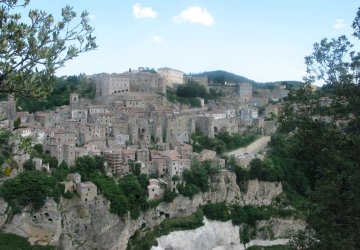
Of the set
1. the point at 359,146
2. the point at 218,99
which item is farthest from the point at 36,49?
the point at 218,99

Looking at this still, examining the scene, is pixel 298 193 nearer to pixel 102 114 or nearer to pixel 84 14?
pixel 102 114

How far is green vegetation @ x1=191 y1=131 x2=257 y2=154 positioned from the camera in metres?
37.5

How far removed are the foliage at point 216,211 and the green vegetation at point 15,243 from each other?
10.6 m

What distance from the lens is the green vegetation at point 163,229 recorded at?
27.2m

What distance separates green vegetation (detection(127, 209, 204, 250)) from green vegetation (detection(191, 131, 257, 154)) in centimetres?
729

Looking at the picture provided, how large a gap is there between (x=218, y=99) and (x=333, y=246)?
46.1 m

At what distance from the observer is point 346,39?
9047 millimetres

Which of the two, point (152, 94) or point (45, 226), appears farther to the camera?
point (152, 94)

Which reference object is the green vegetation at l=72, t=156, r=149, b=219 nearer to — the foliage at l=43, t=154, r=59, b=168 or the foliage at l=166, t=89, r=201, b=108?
the foliage at l=43, t=154, r=59, b=168

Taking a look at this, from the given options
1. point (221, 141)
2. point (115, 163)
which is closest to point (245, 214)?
point (221, 141)

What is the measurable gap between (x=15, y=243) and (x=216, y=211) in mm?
12867

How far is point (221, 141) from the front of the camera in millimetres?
38625

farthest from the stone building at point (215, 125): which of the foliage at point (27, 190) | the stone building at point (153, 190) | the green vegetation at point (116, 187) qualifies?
the foliage at point (27, 190)

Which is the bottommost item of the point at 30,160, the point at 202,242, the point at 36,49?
the point at 202,242
